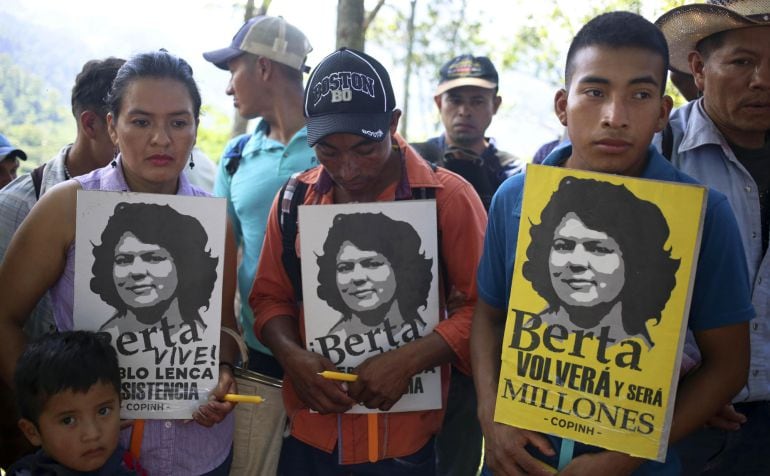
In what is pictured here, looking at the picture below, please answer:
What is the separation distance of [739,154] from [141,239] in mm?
2193

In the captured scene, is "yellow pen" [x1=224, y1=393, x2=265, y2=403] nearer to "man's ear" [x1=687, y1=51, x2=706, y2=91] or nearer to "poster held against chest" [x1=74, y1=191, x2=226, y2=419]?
"poster held against chest" [x1=74, y1=191, x2=226, y2=419]

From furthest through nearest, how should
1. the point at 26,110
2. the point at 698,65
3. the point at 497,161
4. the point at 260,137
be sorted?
the point at 26,110 → the point at 497,161 → the point at 260,137 → the point at 698,65

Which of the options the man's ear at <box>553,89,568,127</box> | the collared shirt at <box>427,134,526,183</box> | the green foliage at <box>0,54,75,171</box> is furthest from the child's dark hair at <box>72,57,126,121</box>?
the green foliage at <box>0,54,75,171</box>

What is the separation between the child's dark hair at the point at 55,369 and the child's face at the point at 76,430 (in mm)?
23

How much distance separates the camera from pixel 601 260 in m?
1.92

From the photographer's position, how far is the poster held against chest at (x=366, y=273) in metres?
2.51

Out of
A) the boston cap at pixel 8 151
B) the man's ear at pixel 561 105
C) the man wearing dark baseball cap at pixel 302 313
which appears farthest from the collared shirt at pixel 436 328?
the boston cap at pixel 8 151

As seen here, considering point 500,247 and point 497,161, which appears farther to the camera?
point 497,161

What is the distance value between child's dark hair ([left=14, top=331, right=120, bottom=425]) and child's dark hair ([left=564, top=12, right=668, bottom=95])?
175 cm

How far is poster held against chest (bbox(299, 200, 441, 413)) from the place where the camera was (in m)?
2.51

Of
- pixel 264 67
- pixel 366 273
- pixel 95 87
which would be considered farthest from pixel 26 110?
pixel 366 273

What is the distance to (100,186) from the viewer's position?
98.8 inches

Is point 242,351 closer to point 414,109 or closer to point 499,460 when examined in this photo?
point 499,460

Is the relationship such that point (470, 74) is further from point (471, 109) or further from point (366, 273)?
point (366, 273)
